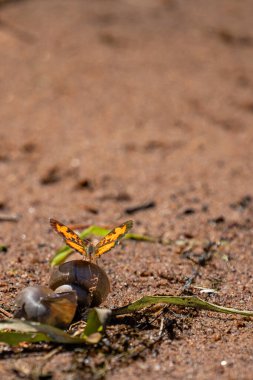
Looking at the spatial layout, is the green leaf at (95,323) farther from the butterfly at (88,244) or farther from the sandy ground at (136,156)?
A: the butterfly at (88,244)

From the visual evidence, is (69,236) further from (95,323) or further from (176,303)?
(176,303)

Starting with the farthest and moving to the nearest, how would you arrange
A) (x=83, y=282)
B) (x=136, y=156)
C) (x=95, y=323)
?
1. (x=136, y=156)
2. (x=83, y=282)
3. (x=95, y=323)

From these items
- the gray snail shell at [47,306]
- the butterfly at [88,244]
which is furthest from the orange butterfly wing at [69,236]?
the gray snail shell at [47,306]

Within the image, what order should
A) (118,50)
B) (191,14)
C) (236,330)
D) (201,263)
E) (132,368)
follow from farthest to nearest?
1. (191,14)
2. (118,50)
3. (201,263)
4. (236,330)
5. (132,368)

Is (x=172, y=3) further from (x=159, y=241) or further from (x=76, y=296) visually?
(x=76, y=296)

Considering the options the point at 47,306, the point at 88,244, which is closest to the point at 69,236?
the point at 88,244

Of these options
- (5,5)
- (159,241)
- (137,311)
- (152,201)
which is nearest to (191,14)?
(5,5)
